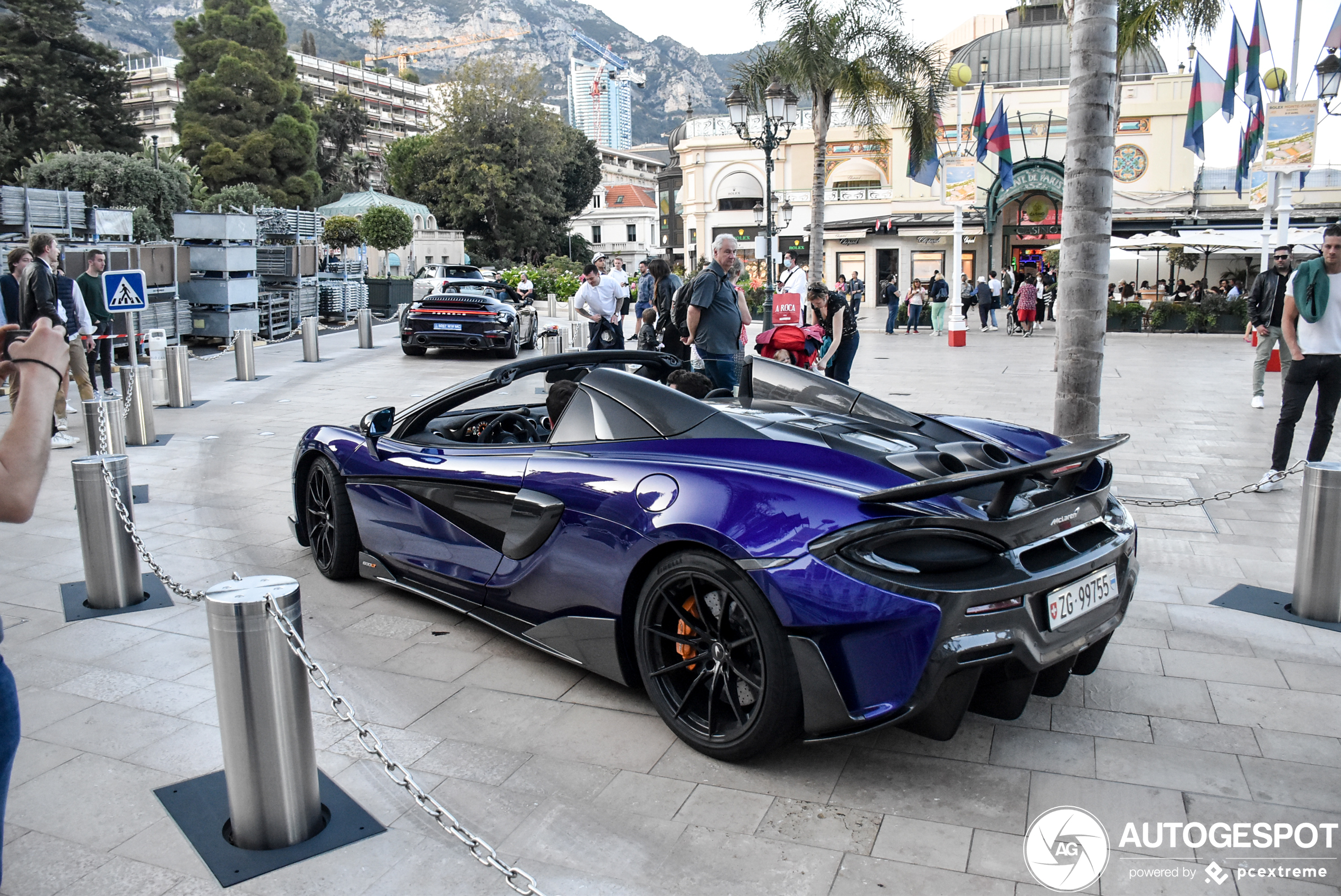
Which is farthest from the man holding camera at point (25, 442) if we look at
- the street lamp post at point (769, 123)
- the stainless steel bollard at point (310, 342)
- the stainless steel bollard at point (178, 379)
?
the street lamp post at point (769, 123)

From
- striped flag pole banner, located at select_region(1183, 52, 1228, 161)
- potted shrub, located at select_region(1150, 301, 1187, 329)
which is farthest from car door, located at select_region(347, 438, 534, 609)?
potted shrub, located at select_region(1150, 301, 1187, 329)

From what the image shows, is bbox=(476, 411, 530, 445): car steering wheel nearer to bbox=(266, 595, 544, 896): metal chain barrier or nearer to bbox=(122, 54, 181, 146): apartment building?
bbox=(266, 595, 544, 896): metal chain barrier

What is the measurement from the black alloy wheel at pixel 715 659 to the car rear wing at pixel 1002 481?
1.73 feet

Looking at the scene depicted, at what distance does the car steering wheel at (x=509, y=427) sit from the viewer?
4.96 metres

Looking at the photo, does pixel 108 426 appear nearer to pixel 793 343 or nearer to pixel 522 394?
pixel 522 394

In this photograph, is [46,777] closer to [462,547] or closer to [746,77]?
[462,547]

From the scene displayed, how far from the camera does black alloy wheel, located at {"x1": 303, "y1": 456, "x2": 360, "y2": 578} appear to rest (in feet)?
16.9

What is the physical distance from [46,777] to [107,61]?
56.7 meters

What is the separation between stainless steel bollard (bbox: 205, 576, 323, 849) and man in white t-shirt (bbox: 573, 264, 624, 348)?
11874 mm

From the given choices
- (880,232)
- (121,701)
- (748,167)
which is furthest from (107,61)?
(121,701)

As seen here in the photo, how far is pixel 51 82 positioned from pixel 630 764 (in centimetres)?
5580

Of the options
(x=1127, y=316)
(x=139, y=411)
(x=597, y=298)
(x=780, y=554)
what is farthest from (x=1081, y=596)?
(x=1127, y=316)

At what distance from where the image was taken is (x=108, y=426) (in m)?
7.53

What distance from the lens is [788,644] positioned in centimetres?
303
